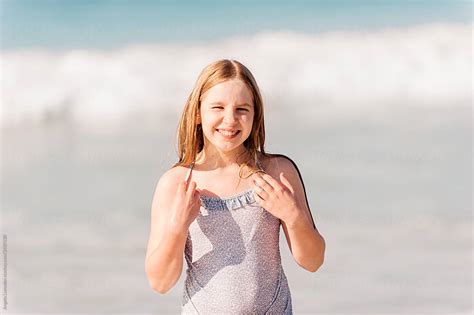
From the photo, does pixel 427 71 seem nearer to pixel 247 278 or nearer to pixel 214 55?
pixel 214 55

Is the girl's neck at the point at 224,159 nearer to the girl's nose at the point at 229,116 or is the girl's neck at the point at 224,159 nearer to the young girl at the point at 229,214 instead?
the young girl at the point at 229,214

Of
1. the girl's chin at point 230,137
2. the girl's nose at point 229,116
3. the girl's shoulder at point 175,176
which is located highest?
the girl's nose at point 229,116

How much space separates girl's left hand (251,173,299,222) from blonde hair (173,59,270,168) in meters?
0.14

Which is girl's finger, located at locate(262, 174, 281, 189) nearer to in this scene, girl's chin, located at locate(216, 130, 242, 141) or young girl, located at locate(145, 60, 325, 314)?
young girl, located at locate(145, 60, 325, 314)

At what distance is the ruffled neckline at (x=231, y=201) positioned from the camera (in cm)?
241

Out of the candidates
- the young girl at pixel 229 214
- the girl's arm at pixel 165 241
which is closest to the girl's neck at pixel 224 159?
the young girl at pixel 229 214

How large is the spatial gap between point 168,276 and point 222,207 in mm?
238

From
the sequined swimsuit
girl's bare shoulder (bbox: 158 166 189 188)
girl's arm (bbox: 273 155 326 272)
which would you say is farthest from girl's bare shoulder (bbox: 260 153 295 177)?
girl's bare shoulder (bbox: 158 166 189 188)

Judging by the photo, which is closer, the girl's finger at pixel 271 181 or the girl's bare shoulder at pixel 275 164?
the girl's finger at pixel 271 181

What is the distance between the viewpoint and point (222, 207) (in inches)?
95.1

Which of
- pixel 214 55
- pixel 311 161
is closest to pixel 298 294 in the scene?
pixel 311 161

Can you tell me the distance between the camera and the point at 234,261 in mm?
2379

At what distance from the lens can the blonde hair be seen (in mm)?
2424

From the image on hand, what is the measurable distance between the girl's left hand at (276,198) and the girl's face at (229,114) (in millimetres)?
144
